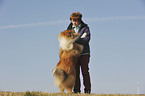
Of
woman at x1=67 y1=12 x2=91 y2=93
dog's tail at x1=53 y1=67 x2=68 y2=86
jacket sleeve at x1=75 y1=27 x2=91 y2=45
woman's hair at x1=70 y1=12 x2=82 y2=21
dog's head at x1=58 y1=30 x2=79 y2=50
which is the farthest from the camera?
woman's hair at x1=70 y1=12 x2=82 y2=21

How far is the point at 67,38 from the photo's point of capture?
8867 millimetres

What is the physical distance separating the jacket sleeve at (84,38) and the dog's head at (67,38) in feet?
0.57

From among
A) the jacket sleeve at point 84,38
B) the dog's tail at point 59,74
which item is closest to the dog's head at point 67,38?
the jacket sleeve at point 84,38

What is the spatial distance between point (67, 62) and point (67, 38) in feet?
2.66

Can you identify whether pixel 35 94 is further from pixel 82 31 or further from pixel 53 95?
pixel 82 31

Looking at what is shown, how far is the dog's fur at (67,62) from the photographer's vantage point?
8.80 meters

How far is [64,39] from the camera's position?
888cm

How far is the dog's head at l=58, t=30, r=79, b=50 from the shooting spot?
29.0 feet

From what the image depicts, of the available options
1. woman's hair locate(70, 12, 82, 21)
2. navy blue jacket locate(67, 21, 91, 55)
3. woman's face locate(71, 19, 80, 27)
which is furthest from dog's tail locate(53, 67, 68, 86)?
woman's hair locate(70, 12, 82, 21)

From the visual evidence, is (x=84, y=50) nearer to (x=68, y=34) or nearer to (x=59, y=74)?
(x=68, y=34)

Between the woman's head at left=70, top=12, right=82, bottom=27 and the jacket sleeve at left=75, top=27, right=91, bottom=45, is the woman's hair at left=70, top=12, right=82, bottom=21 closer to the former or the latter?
the woman's head at left=70, top=12, right=82, bottom=27

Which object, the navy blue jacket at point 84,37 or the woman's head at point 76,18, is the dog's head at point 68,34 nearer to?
the navy blue jacket at point 84,37

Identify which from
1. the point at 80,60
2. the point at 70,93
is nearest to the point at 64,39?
the point at 80,60

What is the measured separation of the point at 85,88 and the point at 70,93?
0.76 metres
